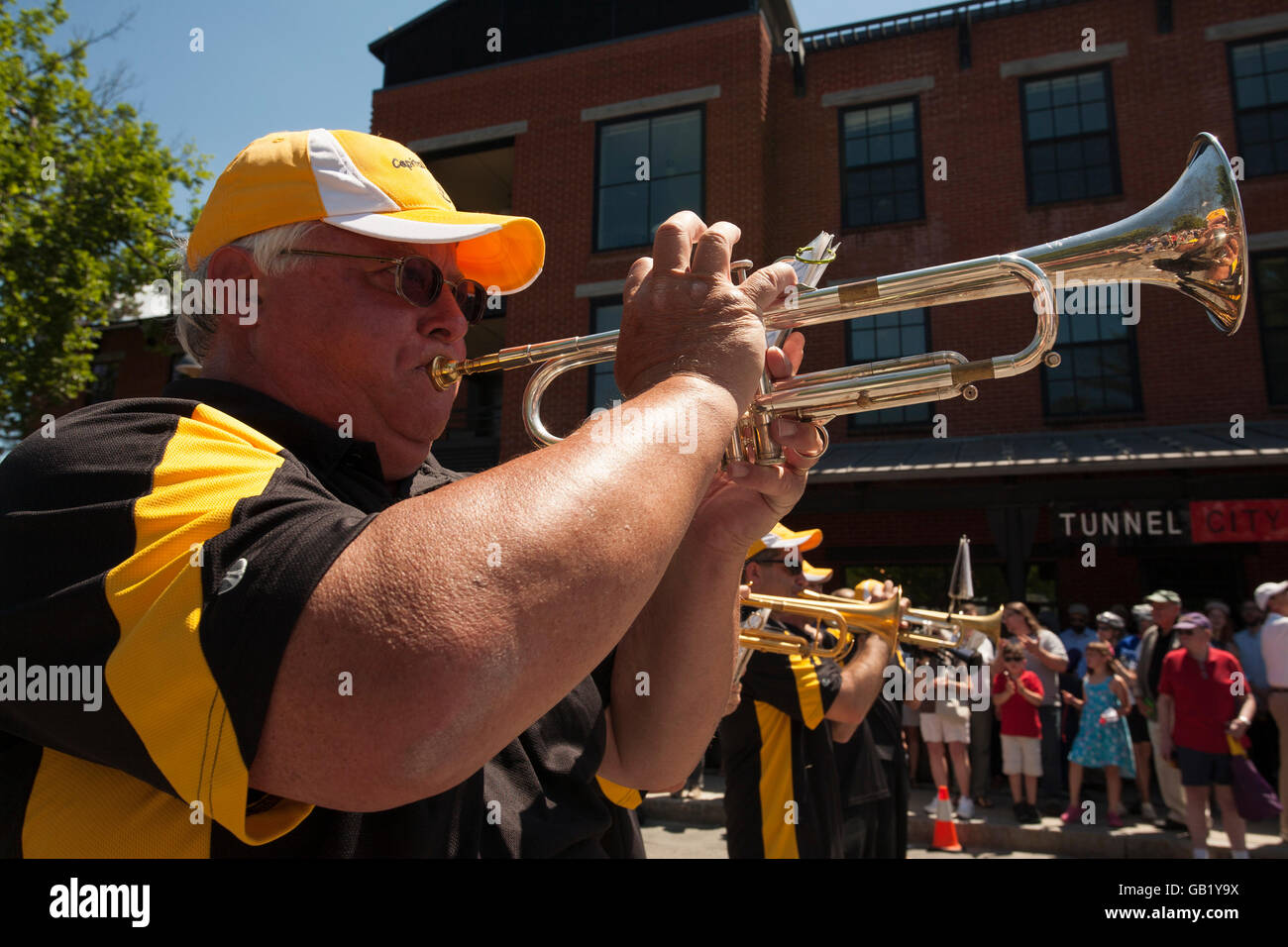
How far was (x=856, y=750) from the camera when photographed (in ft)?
15.3

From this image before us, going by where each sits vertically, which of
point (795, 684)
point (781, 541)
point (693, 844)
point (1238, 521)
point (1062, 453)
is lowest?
point (693, 844)

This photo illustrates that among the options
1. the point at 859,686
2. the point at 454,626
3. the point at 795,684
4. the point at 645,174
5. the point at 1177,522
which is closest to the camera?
the point at 454,626

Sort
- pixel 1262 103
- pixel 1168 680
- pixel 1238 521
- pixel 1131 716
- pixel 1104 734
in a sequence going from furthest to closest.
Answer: pixel 1262 103 < pixel 1238 521 < pixel 1131 716 < pixel 1104 734 < pixel 1168 680

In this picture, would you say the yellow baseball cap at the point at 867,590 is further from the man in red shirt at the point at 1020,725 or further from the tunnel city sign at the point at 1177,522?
the tunnel city sign at the point at 1177,522

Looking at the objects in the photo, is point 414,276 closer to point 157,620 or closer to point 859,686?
point 157,620

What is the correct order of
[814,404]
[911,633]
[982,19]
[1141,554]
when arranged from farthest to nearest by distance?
[982,19] < [1141,554] < [911,633] < [814,404]

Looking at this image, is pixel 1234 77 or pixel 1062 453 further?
pixel 1234 77

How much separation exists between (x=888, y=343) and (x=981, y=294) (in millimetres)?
11481

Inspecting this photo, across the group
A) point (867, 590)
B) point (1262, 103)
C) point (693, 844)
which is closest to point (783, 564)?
point (867, 590)

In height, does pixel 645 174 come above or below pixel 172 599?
above

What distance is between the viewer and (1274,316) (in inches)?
461

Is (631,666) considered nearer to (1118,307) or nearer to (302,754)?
(302,754)
